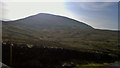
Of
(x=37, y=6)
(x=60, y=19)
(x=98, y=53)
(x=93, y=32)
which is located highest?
(x=37, y=6)

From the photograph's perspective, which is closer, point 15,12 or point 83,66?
point 83,66

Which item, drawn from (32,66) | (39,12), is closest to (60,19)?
(39,12)

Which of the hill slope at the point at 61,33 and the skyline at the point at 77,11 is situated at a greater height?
the skyline at the point at 77,11

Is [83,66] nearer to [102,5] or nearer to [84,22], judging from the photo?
[84,22]

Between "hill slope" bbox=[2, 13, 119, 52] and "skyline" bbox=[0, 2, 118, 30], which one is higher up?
"skyline" bbox=[0, 2, 118, 30]

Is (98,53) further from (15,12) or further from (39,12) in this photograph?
(15,12)

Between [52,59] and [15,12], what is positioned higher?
[15,12]

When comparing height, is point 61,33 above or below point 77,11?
below
